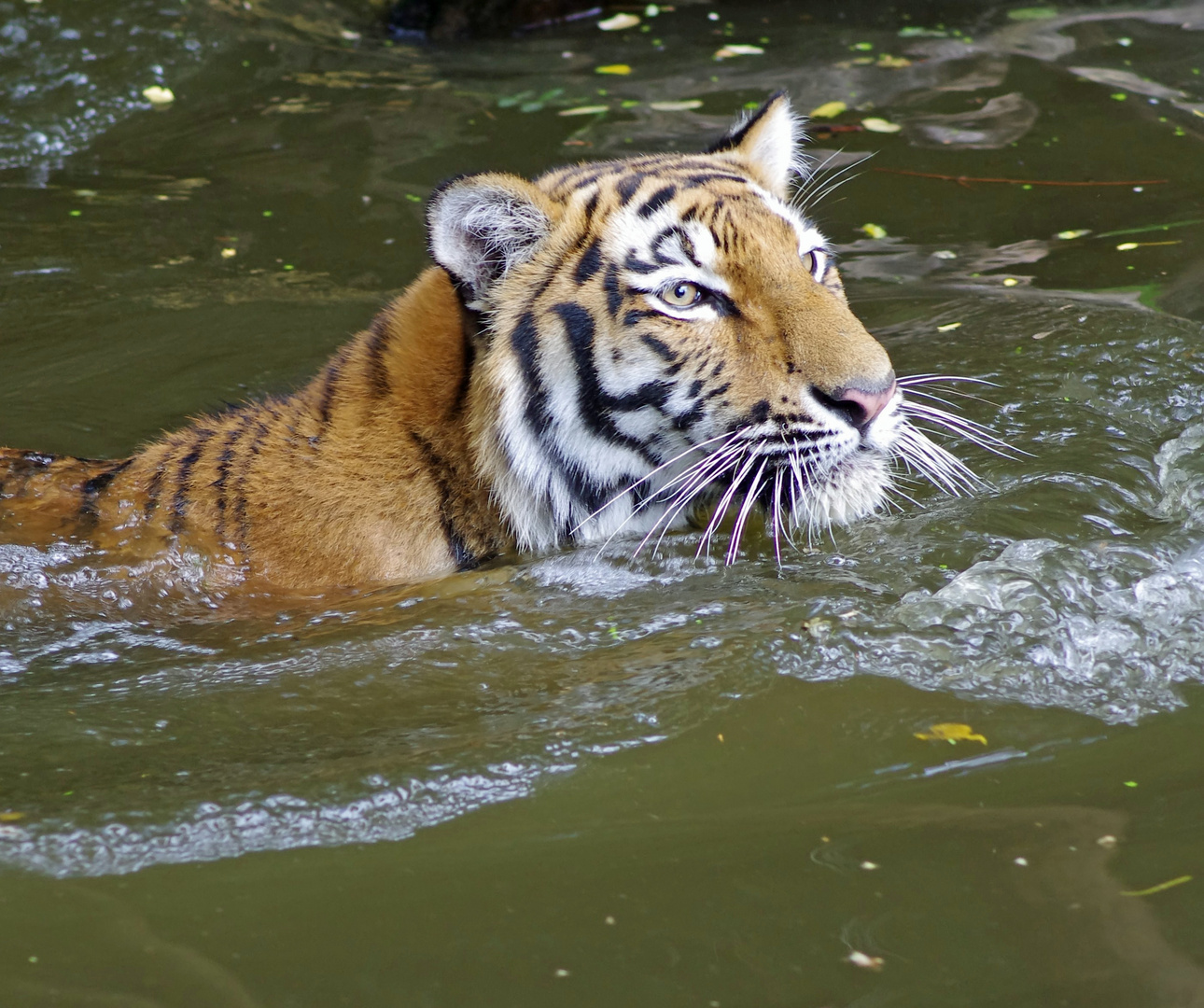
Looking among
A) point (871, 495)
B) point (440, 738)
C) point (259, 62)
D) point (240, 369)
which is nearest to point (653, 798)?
point (440, 738)

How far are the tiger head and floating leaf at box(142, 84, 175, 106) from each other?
153 inches

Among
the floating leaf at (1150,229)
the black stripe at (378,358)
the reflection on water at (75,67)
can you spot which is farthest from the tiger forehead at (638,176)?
the reflection on water at (75,67)

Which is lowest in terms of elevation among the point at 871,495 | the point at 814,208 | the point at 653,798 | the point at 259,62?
the point at 653,798

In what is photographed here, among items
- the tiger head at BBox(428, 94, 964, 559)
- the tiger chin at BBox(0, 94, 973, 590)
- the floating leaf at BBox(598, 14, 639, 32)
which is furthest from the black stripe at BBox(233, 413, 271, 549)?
the floating leaf at BBox(598, 14, 639, 32)

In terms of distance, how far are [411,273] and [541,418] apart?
219 centimetres

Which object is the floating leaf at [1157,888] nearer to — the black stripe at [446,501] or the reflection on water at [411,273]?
the reflection on water at [411,273]

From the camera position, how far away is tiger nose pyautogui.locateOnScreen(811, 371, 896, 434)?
2621 millimetres

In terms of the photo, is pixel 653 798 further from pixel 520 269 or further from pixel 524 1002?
pixel 520 269

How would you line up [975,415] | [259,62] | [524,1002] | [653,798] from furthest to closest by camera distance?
[259,62] < [975,415] < [653,798] < [524,1002]

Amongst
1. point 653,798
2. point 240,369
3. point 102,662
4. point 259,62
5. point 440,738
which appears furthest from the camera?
point 259,62

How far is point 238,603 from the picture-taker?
116 inches

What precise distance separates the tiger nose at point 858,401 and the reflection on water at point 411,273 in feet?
1.31

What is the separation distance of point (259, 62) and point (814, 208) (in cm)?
313

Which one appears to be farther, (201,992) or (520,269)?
(520,269)
